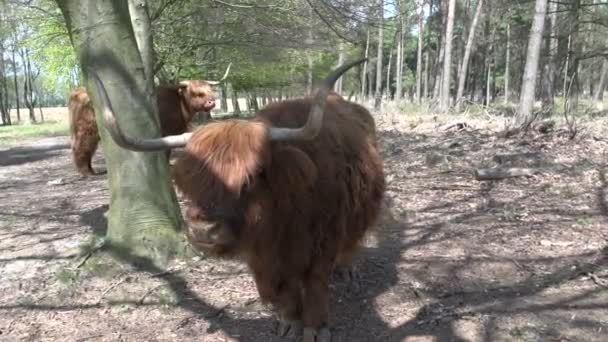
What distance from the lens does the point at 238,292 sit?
4.31m

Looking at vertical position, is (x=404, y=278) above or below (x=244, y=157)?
below

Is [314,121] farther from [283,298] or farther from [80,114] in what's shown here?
[80,114]

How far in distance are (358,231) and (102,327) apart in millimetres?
2033

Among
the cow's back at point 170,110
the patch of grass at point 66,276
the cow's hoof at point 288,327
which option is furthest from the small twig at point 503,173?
the cow's back at point 170,110

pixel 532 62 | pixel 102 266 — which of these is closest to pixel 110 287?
pixel 102 266

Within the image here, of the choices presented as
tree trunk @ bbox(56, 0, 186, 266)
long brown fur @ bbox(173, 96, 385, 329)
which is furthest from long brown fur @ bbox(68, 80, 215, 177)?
long brown fur @ bbox(173, 96, 385, 329)

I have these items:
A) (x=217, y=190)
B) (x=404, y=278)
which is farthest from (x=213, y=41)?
(x=217, y=190)

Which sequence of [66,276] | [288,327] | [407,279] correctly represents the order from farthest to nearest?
[407,279], [66,276], [288,327]

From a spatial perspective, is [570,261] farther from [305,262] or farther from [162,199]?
[162,199]

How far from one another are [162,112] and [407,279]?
23.5ft

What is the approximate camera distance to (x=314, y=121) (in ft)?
9.25

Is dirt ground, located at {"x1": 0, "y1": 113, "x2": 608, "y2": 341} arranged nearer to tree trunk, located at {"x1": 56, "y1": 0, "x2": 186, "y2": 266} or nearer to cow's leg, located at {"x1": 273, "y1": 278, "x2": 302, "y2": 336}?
cow's leg, located at {"x1": 273, "y1": 278, "x2": 302, "y2": 336}

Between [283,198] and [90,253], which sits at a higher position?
[283,198]

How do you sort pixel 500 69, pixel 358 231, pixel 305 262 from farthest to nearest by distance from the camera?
pixel 500 69 < pixel 358 231 < pixel 305 262
